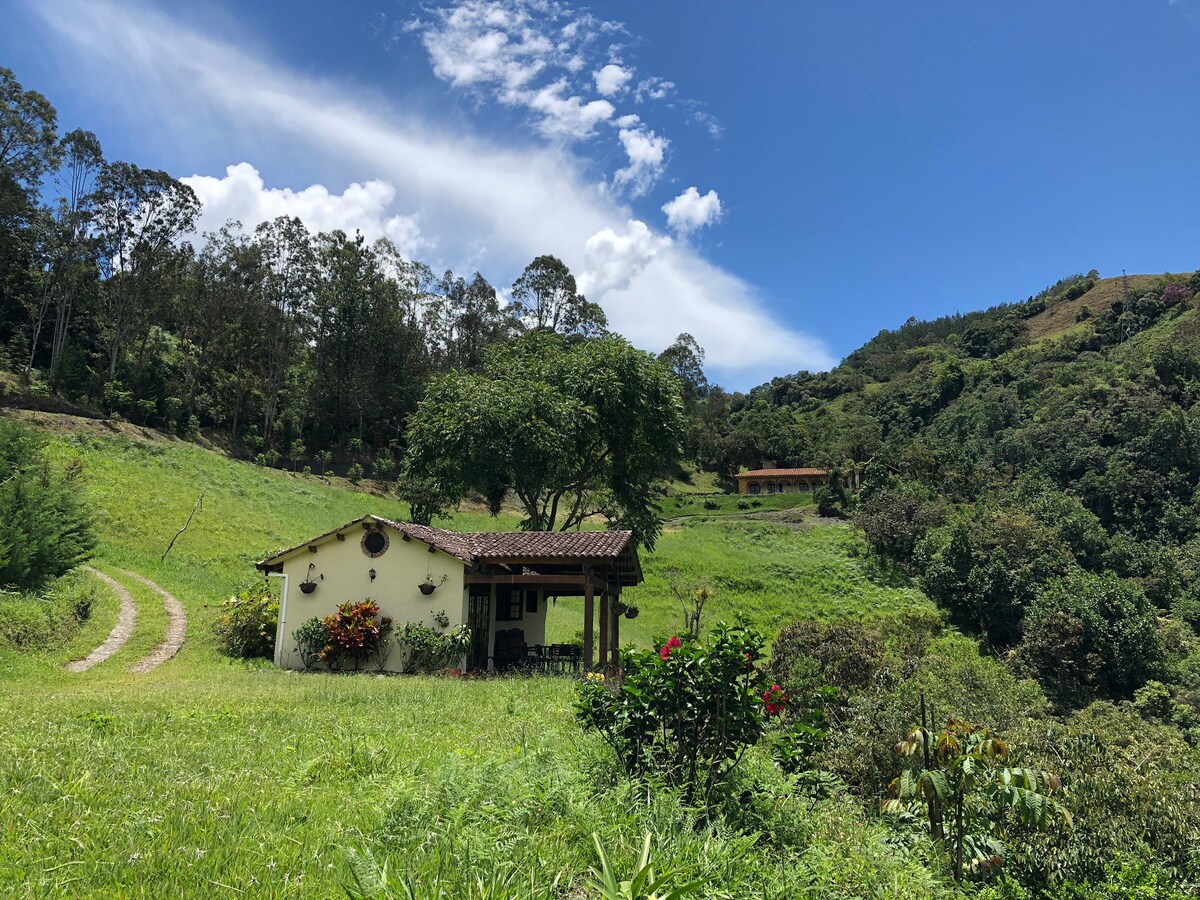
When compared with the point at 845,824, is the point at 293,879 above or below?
above

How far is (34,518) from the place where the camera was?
16.3 metres

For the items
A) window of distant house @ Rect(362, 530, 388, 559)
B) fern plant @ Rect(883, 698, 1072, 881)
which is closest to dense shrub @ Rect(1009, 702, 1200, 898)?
fern plant @ Rect(883, 698, 1072, 881)

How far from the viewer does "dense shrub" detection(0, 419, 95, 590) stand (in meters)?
15.8

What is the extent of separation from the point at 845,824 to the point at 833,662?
7.10m

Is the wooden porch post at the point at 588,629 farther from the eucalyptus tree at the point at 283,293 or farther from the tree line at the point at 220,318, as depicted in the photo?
the eucalyptus tree at the point at 283,293

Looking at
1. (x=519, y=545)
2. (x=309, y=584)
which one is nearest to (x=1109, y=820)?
(x=519, y=545)

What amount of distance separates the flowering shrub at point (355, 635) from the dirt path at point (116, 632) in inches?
158

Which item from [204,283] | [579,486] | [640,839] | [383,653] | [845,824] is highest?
[204,283]

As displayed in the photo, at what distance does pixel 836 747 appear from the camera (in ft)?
28.6

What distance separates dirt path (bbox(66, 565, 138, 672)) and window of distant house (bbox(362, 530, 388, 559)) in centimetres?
516

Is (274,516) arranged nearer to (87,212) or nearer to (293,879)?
(87,212)

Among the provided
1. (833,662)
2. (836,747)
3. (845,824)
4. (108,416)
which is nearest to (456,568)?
(833,662)

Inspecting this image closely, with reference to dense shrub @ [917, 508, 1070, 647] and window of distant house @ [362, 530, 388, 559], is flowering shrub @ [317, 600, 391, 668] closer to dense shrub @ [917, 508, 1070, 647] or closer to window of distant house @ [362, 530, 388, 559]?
window of distant house @ [362, 530, 388, 559]

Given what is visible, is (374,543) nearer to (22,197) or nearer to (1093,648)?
(1093,648)
